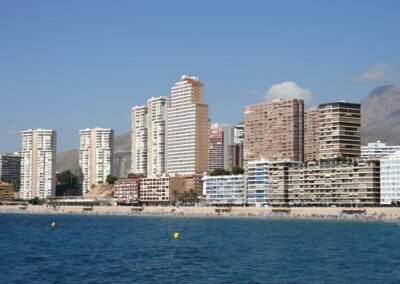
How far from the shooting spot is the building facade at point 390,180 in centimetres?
17212

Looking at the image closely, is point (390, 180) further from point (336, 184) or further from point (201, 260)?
point (201, 260)

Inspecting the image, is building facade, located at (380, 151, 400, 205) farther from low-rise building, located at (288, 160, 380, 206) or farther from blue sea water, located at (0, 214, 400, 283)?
blue sea water, located at (0, 214, 400, 283)

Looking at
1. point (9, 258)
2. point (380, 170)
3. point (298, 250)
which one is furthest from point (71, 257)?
point (380, 170)

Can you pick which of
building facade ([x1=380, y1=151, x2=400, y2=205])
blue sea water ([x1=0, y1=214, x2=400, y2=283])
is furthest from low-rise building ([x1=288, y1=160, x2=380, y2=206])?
blue sea water ([x1=0, y1=214, x2=400, y2=283])

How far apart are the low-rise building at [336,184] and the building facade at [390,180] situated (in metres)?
3.35

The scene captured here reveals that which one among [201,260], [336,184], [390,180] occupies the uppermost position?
[390,180]

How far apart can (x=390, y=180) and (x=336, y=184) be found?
16676 millimetres

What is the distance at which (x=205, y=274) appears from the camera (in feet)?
168

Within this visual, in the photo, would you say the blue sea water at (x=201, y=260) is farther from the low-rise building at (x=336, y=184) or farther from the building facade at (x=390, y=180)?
the low-rise building at (x=336, y=184)

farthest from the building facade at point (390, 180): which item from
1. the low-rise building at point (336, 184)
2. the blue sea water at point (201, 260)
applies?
the blue sea water at point (201, 260)

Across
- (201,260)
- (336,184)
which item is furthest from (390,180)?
(201,260)

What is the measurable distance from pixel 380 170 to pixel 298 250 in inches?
4447

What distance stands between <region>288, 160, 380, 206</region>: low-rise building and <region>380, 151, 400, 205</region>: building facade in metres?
3.35

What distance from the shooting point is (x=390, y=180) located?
174000 mm
